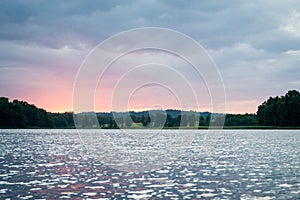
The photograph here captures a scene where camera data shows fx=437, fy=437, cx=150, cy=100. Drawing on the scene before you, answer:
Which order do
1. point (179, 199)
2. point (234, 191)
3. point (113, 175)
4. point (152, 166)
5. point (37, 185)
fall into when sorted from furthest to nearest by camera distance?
1. point (152, 166)
2. point (113, 175)
3. point (37, 185)
4. point (234, 191)
5. point (179, 199)

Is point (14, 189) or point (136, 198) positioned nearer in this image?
point (136, 198)

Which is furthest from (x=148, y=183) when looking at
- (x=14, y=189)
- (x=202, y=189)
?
(x=14, y=189)

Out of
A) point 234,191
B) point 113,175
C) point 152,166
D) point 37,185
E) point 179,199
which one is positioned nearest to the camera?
point 179,199

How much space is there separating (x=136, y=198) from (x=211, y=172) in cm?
1981

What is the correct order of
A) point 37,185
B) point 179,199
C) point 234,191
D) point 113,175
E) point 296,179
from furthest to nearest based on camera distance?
1. point 113,175
2. point 296,179
3. point 37,185
4. point 234,191
5. point 179,199

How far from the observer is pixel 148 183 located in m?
41.3

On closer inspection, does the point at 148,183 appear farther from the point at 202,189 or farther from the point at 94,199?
the point at 94,199

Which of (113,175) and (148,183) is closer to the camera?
(148,183)

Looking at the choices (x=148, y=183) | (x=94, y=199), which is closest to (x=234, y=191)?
(x=148, y=183)

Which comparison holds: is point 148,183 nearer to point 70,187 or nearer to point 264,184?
point 70,187

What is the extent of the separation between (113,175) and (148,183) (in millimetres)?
7791

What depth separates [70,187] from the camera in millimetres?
38969

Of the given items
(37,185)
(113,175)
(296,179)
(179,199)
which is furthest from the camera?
(113,175)

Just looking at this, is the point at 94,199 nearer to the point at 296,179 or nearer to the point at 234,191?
the point at 234,191
